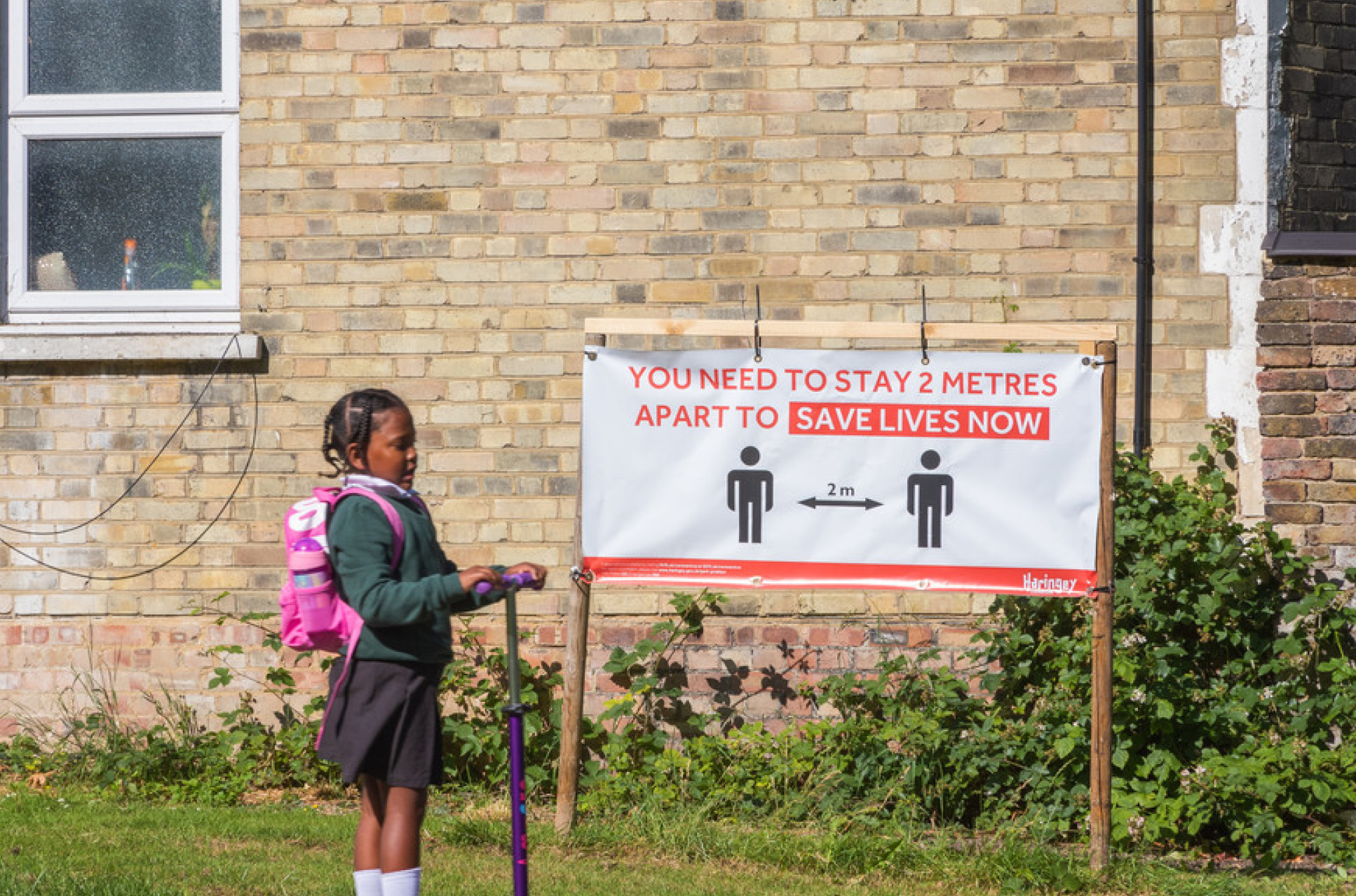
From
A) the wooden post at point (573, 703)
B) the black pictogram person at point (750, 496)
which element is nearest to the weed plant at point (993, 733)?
the wooden post at point (573, 703)

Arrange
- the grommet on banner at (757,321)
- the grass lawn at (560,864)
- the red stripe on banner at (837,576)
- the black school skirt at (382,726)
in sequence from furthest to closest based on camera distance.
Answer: the grommet on banner at (757,321), the red stripe on banner at (837,576), the grass lawn at (560,864), the black school skirt at (382,726)

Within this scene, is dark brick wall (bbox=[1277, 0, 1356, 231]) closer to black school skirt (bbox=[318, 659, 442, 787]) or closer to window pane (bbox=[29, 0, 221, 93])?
black school skirt (bbox=[318, 659, 442, 787])

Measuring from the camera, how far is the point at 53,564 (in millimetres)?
5984

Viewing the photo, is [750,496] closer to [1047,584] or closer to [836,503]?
[836,503]

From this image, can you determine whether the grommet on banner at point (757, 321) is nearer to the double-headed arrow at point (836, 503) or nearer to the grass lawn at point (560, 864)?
the double-headed arrow at point (836, 503)

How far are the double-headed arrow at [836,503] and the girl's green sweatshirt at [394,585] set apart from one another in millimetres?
1791

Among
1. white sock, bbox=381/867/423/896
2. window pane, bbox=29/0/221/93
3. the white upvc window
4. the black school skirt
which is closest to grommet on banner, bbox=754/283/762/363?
the black school skirt

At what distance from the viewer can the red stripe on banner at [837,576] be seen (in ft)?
15.6

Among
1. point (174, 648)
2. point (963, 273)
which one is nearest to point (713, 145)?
point (963, 273)

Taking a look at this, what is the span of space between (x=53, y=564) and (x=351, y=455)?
128 inches

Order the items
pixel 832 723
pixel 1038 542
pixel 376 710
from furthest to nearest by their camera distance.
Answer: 1. pixel 832 723
2. pixel 1038 542
3. pixel 376 710

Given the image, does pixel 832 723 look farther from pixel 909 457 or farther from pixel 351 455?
pixel 351 455

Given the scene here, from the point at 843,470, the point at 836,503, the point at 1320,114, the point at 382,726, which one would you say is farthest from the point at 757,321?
the point at 1320,114

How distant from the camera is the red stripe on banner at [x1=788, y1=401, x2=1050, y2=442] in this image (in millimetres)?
4812
